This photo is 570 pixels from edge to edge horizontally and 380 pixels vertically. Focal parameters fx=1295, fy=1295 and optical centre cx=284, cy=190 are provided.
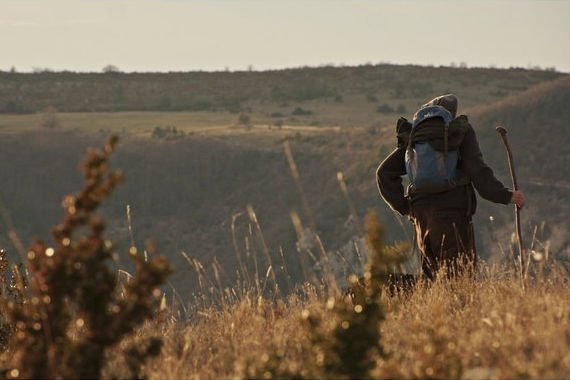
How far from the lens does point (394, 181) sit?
27.8 feet

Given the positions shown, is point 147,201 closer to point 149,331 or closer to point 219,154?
point 219,154

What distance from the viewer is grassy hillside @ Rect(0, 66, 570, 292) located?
4941 cm

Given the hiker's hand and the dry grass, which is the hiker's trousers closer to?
the hiker's hand

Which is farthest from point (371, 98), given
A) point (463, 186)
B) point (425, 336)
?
point (425, 336)

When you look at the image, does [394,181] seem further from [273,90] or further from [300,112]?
[273,90]

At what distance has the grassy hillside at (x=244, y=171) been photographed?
49.4 meters

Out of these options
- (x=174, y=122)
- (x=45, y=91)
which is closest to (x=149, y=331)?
(x=174, y=122)

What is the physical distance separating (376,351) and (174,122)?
67809mm

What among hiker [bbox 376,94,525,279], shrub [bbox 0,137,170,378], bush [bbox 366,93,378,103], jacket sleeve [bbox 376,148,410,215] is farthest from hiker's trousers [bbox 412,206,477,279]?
bush [bbox 366,93,378,103]

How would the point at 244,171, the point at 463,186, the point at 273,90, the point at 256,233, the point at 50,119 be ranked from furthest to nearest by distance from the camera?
1. the point at 273,90
2. the point at 50,119
3. the point at 244,171
4. the point at 256,233
5. the point at 463,186

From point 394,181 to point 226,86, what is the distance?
81857mm

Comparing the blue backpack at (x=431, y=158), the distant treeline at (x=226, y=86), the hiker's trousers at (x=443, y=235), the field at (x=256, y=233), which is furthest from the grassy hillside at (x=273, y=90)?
the blue backpack at (x=431, y=158)

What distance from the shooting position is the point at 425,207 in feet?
27.1

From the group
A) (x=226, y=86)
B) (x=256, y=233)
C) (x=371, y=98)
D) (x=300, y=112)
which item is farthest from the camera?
(x=226, y=86)
